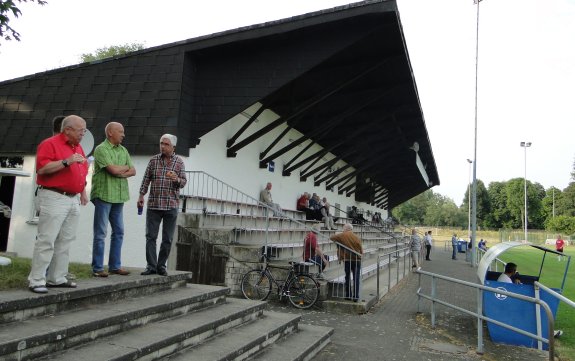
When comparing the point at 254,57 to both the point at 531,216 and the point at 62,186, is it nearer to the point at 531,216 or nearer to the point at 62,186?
the point at 62,186

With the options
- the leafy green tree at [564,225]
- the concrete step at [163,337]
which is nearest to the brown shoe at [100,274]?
the concrete step at [163,337]

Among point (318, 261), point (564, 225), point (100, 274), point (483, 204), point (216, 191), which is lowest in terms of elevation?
point (318, 261)

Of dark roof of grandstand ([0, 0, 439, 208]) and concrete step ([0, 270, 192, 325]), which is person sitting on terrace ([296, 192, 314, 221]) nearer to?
dark roof of grandstand ([0, 0, 439, 208])

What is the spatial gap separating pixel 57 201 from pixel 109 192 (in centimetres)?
105

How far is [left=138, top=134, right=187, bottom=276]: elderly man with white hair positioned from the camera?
5.81 m

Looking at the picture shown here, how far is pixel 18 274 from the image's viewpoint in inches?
190

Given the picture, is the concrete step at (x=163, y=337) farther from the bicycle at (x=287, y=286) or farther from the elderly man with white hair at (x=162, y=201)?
the bicycle at (x=287, y=286)

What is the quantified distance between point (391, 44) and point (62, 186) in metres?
10.4

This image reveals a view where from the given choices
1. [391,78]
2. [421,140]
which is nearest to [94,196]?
[391,78]

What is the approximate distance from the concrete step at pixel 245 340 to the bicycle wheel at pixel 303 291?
2.52 meters

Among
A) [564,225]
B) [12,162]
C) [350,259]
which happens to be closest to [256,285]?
[350,259]

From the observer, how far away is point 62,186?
14.0ft

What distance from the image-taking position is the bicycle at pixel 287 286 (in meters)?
9.34

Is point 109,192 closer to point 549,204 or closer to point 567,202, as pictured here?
point 567,202
